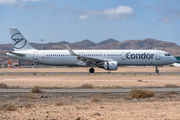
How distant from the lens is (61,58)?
156 feet

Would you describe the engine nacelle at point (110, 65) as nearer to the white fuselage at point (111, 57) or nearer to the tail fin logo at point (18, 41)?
the white fuselage at point (111, 57)

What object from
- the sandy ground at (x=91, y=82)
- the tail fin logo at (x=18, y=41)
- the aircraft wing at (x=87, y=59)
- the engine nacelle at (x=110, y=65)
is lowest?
the sandy ground at (x=91, y=82)

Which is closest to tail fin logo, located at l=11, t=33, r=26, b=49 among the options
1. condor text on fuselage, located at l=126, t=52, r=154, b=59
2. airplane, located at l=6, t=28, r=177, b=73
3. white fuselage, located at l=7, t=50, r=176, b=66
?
airplane, located at l=6, t=28, r=177, b=73

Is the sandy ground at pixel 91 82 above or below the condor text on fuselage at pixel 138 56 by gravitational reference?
below

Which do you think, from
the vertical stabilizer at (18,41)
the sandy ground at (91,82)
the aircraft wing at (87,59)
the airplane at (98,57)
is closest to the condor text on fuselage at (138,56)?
the airplane at (98,57)

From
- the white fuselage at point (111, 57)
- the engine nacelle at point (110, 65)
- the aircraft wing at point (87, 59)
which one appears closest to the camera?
the engine nacelle at point (110, 65)

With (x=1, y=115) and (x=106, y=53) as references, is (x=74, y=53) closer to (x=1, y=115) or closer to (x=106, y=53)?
(x=106, y=53)

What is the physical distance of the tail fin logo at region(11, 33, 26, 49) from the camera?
161 feet

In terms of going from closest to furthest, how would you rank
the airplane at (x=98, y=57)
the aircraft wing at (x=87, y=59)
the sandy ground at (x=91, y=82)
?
the sandy ground at (x=91, y=82) → the aircraft wing at (x=87, y=59) → the airplane at (x=98, y=57)

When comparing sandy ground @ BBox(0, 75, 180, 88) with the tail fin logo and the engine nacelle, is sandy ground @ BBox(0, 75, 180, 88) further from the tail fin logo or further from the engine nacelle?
the tail fin logo

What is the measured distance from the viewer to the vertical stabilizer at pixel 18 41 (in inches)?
1939

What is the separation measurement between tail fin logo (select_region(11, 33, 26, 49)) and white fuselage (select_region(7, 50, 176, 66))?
5.05 ft

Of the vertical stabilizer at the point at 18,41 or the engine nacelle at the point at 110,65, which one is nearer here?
the engine nacelle at the point at 110,65

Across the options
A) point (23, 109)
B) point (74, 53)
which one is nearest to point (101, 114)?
point (23, 109)
